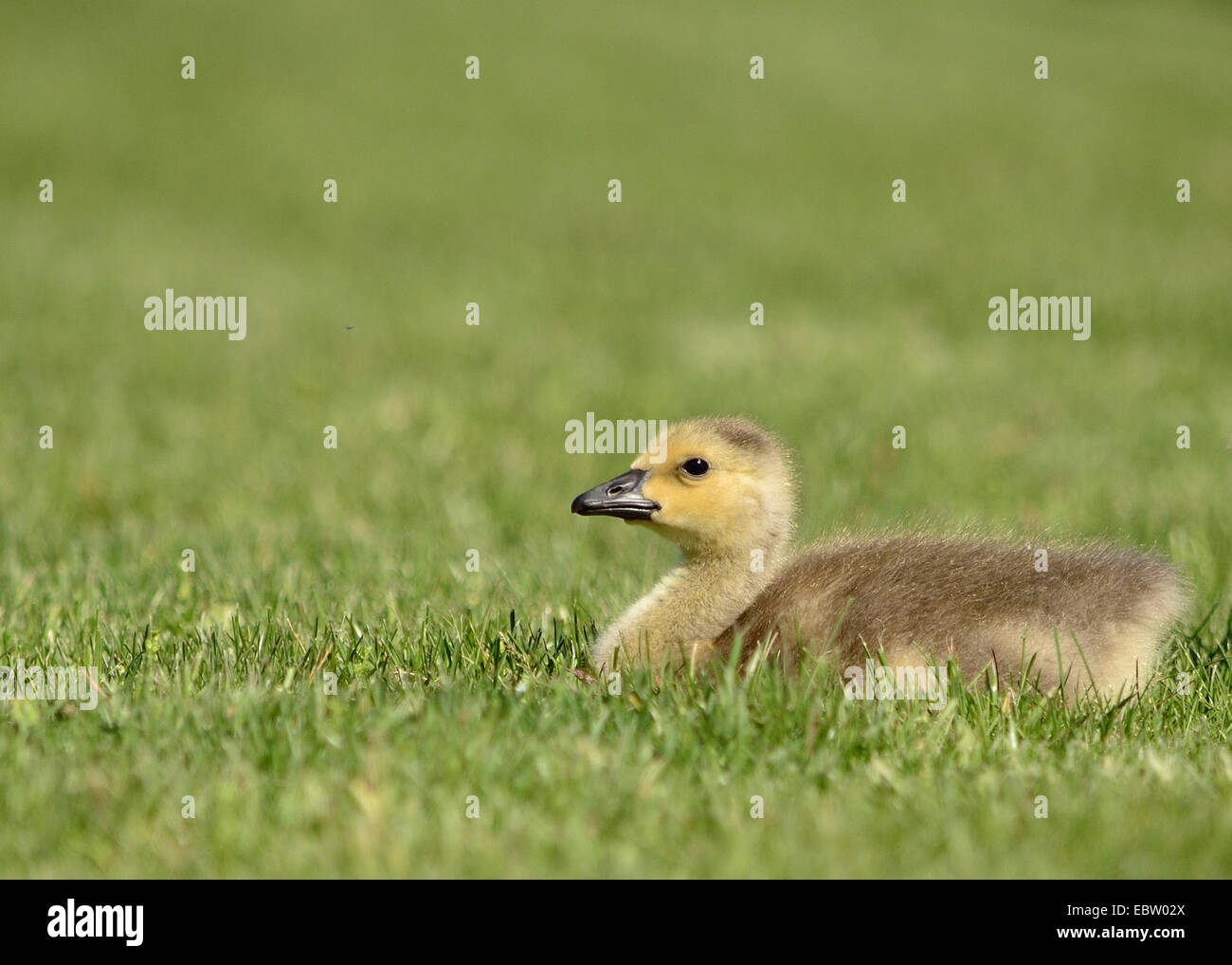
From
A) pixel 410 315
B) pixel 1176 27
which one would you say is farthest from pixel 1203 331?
pixel 1176 27

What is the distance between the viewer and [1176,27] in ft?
138

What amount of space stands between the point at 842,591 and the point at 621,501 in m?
0.93

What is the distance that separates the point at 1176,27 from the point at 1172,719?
140 ft

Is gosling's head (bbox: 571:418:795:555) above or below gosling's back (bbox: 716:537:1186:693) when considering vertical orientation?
above

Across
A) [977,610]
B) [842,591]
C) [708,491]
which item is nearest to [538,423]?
[708,491]

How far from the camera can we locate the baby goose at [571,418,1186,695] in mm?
5117

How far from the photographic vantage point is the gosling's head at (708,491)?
554 cm

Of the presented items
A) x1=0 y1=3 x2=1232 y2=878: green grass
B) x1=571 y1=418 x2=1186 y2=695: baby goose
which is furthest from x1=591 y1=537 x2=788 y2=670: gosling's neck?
x1=0 y1=3 x2=1232 y2=878: green grass

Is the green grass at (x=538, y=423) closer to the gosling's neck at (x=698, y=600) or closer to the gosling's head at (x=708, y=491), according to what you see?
the gosling's neck at (x=698, y=600)

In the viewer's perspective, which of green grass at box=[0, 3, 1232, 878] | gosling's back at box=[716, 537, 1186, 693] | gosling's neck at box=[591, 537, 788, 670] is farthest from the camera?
gosling's neck at box=[591, 537, 788, 670]

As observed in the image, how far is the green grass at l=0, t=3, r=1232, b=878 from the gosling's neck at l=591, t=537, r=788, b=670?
29 centimetres

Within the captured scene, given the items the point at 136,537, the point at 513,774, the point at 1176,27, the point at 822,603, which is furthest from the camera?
the point at 1176,27

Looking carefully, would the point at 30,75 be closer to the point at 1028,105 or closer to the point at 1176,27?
the point at 1028,105

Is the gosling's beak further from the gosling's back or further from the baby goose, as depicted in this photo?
the gosling's back
